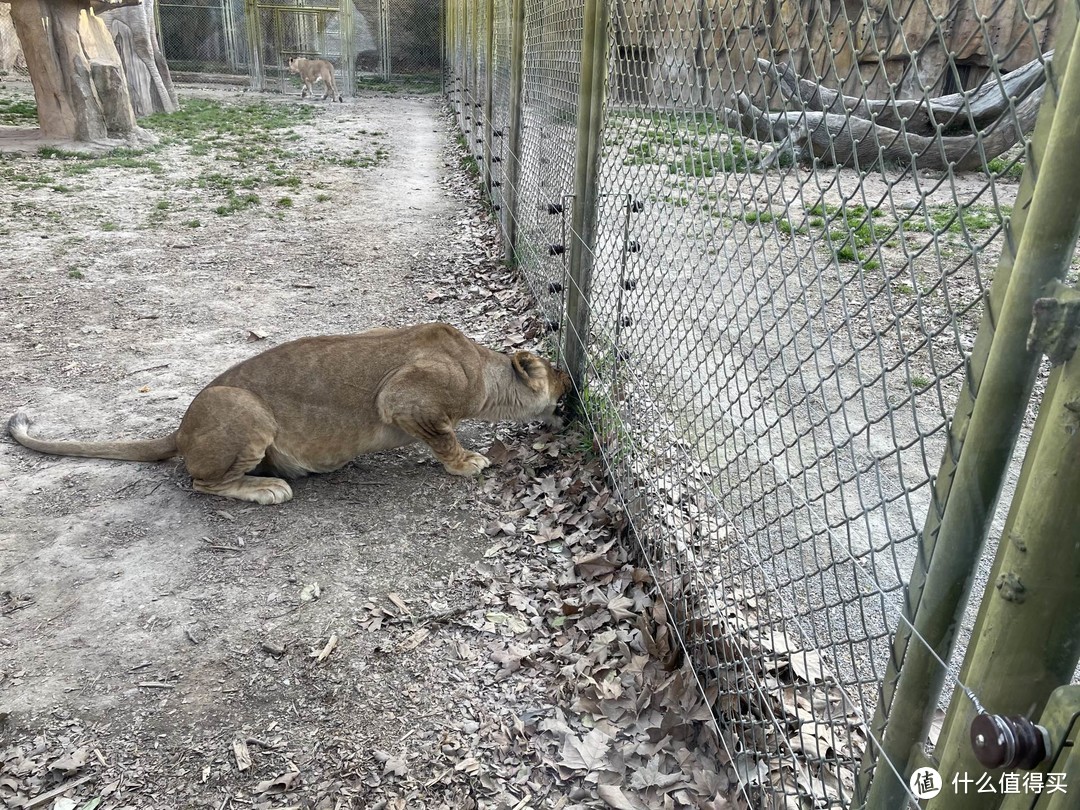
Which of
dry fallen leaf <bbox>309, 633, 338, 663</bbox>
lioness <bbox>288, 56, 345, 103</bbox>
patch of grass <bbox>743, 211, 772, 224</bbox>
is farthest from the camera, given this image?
Result: lioness <bbox>288, 56, 345, 103</bbox>

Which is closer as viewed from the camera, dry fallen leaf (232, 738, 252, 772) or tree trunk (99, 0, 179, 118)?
dry fallen leaf (232, 738, 252, 772)

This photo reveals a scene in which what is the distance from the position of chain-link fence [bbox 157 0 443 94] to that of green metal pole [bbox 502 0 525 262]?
18360 mm

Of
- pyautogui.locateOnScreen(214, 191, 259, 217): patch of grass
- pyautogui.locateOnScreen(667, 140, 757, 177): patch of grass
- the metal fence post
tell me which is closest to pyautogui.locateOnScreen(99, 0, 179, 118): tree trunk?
pyautogui.locateOnScreen(214, 191, 259, 217): patch of grass

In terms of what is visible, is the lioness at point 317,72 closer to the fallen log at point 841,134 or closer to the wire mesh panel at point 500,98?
the wire mesh panel at point 500,98

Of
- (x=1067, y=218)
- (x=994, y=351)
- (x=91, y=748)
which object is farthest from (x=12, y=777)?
(x=1067, y=218)

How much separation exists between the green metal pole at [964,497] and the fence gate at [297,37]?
84.0ft

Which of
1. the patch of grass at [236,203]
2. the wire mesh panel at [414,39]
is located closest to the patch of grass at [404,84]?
the wire mesh panel at [414,39]

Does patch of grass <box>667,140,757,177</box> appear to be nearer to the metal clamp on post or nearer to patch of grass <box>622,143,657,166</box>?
patch of grass <box>622,143,657,166</box>

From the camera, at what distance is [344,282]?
8.32m

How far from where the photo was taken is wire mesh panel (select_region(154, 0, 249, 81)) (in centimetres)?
2644

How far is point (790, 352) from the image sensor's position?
255 inches

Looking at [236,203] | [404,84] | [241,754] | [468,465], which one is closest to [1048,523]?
[241,754]

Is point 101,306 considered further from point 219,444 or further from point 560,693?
point 560,693

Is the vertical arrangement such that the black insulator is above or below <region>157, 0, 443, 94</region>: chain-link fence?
below
